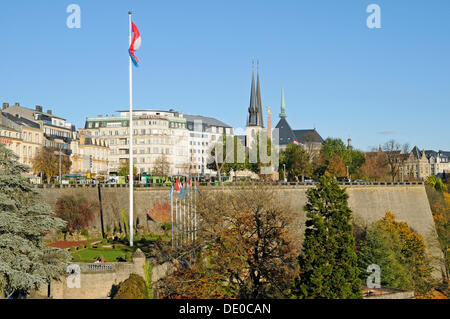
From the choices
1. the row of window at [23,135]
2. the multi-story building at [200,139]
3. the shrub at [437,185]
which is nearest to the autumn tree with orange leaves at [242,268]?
the row of window at [23,135]

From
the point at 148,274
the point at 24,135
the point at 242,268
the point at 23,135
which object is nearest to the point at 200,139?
the point at 24,135

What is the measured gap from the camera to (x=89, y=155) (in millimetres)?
102125

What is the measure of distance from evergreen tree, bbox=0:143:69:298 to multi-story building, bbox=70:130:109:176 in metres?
64.2

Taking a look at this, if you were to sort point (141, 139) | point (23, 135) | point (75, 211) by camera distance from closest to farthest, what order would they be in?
point (75, 211) < point (23, 135) < point (141, 139)

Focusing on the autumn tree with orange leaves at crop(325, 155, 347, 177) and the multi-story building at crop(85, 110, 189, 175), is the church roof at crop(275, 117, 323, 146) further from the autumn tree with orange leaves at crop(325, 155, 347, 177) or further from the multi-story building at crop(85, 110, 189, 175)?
the autumn tree with orange leaves at crop(325, 155, 347, 177)

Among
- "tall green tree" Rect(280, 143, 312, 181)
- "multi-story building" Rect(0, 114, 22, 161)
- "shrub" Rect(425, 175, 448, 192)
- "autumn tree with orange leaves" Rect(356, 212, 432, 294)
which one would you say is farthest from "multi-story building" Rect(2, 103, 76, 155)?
"shrub" Rect(425, 175, 448, 192)

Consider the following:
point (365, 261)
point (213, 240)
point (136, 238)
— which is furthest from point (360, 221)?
point (213, 240)

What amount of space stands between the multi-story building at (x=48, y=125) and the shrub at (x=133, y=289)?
215 ft

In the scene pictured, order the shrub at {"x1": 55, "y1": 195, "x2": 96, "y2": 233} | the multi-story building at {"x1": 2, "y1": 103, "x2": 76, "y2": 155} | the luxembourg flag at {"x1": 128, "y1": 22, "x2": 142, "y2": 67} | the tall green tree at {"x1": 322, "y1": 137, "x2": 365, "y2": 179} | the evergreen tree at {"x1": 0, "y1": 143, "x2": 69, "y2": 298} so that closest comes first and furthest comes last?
the evergreen tree at {"x1": 0, "y1": 143, "x2": 69, "y2": 298} → the luxembourg flag at {"x1": 128, "y1": 22, "x2": 142, "y2": 67} → the shrub at {"x1": 55, "y1": 195, "x2": 96, "y2": 233} → the multi-story building at {"x1": 2, "y1": 103, "x2": 76, "y2": 155} → the tall green tree at {"x1": 322, "y1": 137, "x2": 365, "y2": 179}

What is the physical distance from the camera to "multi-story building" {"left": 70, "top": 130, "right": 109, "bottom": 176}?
9869cm

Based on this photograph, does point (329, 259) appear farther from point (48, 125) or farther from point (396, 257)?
point (48, 125)

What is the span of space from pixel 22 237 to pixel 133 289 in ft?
26.2
